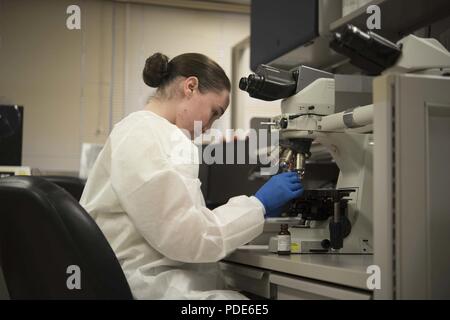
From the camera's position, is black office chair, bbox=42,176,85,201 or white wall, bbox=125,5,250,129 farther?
white wall, bbox=125,5,250,129

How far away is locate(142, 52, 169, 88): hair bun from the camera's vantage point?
143 cm

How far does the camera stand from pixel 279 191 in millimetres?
1265

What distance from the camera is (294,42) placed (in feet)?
6.68

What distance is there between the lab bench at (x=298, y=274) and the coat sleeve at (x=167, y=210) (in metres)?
0.10

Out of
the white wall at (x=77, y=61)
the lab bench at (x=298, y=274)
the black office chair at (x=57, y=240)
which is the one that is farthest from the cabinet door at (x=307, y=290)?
the white wall at (x=77, y=61)

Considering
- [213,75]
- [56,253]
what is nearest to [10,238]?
[56,253]

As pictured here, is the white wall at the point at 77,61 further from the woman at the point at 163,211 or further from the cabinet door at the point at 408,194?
the cabinet door at the point at 408,194

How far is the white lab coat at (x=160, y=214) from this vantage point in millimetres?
1104

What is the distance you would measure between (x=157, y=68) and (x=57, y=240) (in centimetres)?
64

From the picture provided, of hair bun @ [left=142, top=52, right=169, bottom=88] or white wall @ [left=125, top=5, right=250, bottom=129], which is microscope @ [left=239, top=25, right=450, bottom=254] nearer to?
hair bun @ [left=142, top=52, right=169, bottom=88]

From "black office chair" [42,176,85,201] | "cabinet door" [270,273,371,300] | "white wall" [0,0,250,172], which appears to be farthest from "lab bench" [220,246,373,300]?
"white wall" [0,0,250,172]

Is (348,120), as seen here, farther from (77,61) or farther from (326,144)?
(77,61)

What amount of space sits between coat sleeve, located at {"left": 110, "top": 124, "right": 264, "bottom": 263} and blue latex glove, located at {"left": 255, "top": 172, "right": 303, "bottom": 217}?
0.33ft

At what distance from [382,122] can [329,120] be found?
38 cm
